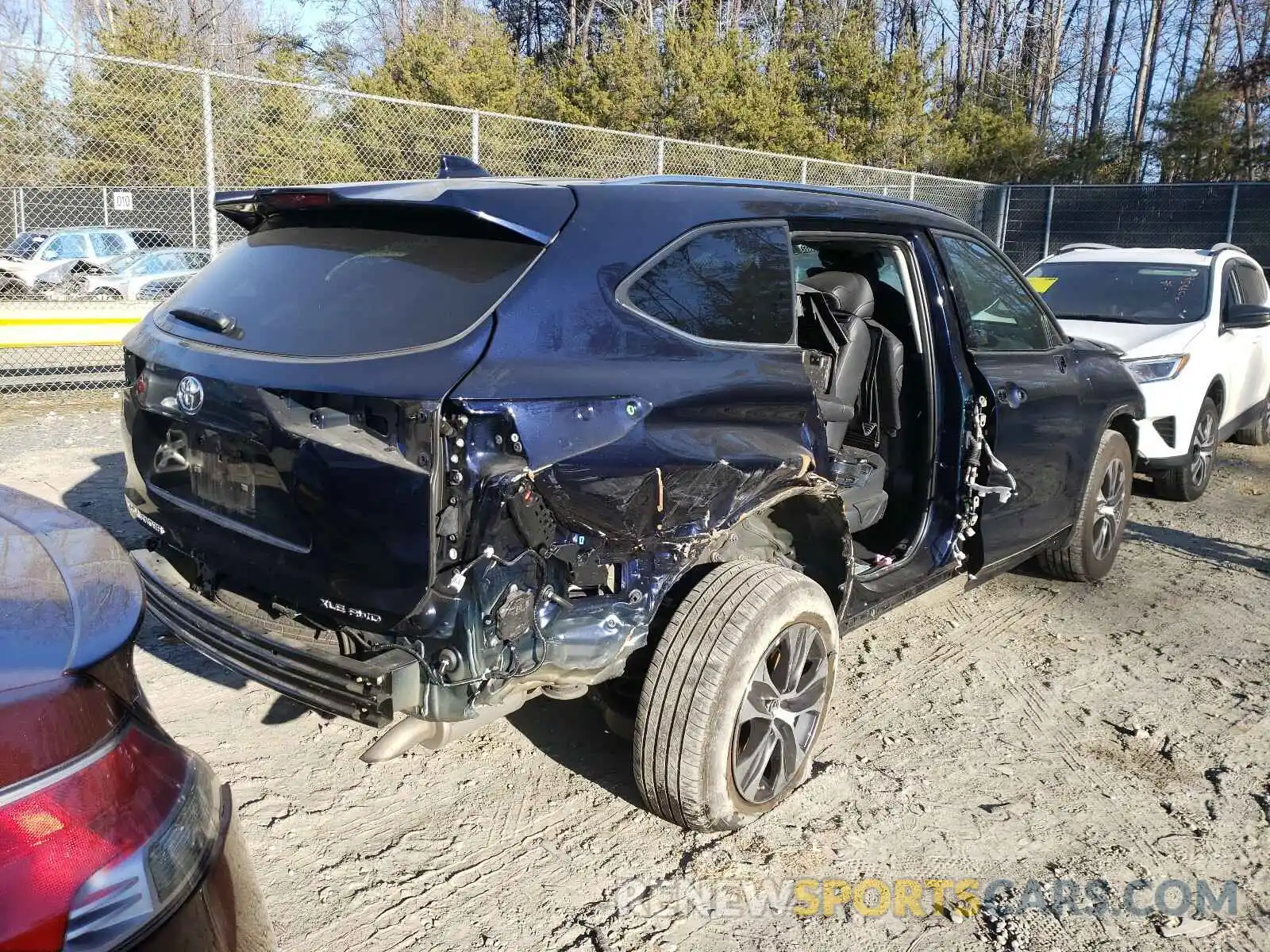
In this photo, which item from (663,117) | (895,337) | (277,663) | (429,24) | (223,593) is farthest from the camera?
(429,24)

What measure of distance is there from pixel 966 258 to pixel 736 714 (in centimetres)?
242

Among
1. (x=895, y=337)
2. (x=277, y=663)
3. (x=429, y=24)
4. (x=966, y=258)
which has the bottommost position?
(x=277, y=663)

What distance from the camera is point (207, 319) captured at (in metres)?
2.83

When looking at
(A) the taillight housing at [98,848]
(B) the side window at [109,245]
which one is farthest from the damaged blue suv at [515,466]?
(B) the side window at [109,245]

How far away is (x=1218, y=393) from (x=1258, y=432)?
2303mm

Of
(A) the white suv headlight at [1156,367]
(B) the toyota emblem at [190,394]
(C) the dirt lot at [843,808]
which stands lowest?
(C) the dirt lot at [843,808]

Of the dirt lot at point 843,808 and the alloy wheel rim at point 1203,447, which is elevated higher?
the alloy wheel rim at point 1203,447

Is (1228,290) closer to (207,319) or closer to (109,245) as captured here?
(207,319)

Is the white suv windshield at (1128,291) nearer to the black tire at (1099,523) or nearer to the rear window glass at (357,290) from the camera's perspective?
the black tire at (1099,523)

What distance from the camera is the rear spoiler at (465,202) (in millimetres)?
2529

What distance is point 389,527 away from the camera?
7.43ft

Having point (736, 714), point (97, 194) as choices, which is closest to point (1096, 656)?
point (736, 714)

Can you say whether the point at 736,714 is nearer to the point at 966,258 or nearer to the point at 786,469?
the point at 786,469

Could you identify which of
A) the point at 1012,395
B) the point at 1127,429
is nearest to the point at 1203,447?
the point at 1127,429
